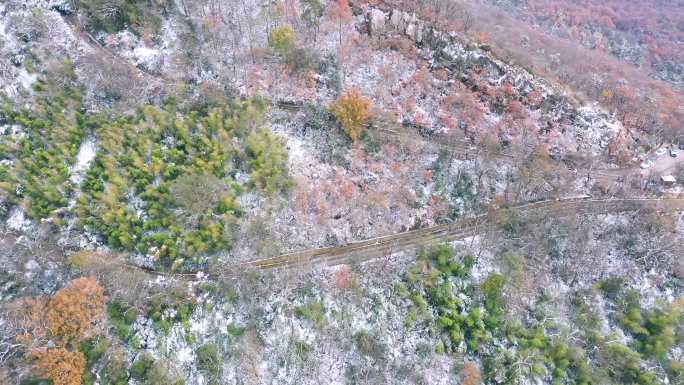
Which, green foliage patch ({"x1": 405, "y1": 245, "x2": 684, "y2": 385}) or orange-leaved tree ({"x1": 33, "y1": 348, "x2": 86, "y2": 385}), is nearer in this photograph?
orange-leaved tree ({"x1": 33, "y1": 348, "x2": 86, "y2": 385})

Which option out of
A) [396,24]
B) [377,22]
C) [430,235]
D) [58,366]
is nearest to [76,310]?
[58,366]

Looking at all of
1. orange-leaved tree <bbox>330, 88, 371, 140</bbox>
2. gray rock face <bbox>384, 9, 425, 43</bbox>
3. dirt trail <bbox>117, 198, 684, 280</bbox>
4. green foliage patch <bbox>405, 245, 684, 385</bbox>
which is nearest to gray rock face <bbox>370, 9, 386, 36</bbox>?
gray rock face <bbox>384, 9, 425, 43</bbox>

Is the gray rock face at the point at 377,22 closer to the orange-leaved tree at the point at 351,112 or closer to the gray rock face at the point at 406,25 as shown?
the gray rock face at the point at 406,25

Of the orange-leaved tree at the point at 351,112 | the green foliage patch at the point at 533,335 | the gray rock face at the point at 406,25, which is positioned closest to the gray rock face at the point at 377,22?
the gray rock face at the point at 406,25

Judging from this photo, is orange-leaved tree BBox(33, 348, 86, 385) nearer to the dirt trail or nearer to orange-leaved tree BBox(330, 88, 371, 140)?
the dirt trail

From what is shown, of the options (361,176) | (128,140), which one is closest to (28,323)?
(128,140)

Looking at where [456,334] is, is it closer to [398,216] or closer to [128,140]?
[398,216]
